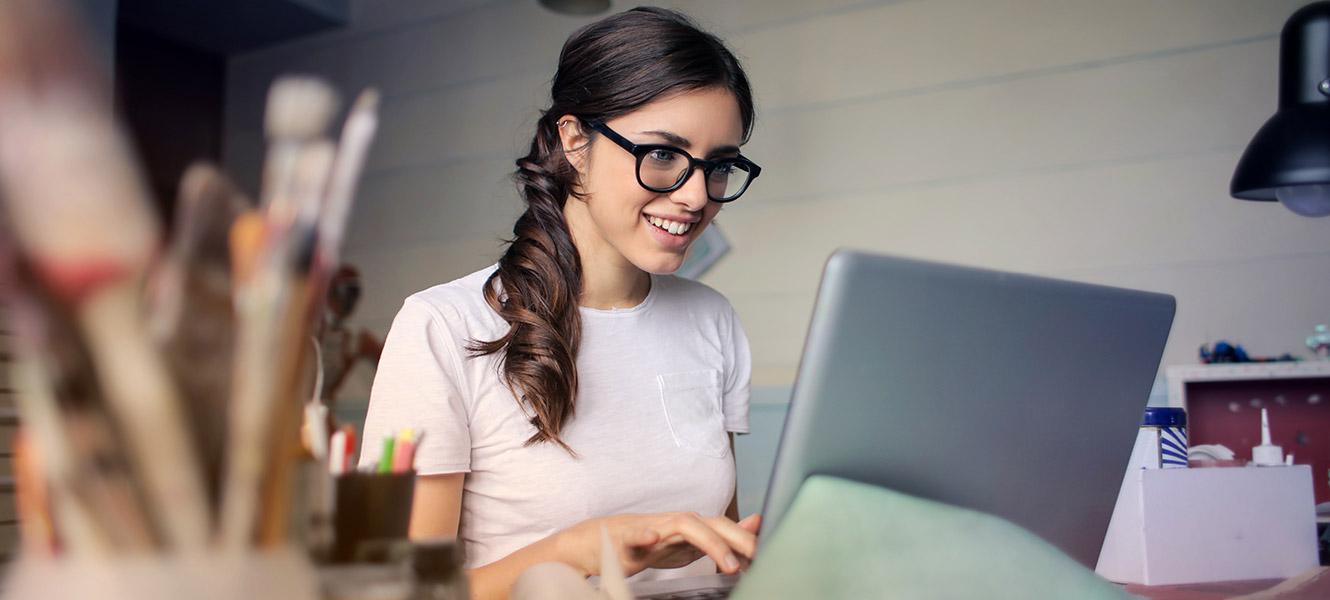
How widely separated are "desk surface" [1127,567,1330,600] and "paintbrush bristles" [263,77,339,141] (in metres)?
0.90

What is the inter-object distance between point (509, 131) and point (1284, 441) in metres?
2.41

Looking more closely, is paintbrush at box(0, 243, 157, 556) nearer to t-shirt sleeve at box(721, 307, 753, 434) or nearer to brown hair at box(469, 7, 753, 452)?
brown hair at box(469, 7, 753, 452)

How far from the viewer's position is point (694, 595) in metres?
0.81

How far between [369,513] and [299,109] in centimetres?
23

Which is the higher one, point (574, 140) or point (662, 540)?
point (574, 140)

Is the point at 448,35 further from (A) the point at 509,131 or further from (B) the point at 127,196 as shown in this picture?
(B) the point at 127,196

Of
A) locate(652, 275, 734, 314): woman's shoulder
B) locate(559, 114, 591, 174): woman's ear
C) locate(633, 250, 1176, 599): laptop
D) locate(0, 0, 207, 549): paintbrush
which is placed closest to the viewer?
locate(0, 0, 207, 549): paintbrush

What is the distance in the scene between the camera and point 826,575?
0.55 meters

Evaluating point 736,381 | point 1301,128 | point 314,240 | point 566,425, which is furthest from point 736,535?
point 1301,128

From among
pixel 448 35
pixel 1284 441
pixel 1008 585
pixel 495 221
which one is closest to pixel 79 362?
pixel 1008 585

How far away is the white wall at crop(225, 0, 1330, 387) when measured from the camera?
7.79ft

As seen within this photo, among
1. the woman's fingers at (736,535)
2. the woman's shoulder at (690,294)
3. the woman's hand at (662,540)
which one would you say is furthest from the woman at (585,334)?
the woman's fingers at (736,535)

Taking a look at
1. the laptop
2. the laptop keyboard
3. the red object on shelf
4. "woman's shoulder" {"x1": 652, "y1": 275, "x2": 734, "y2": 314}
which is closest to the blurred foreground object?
the laptop

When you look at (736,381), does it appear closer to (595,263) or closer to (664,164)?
(595,263)
